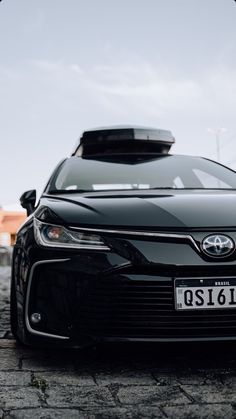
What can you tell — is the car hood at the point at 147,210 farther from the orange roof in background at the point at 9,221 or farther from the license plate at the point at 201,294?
the orange roof in background at the point at 9,221

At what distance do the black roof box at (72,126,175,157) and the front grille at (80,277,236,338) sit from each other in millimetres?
3138

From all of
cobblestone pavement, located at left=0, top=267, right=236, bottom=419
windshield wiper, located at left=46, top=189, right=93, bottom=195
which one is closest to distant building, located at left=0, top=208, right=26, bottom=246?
windshield wiper, located at left=46, top=189, right=93, bottom=195

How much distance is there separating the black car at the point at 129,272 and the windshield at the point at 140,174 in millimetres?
724

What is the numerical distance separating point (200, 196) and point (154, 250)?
627 mm

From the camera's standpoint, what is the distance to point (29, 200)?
3617 mm

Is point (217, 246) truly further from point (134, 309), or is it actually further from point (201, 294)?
point (134, 309)

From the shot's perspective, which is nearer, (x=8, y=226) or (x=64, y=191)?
(x=64, y=191)

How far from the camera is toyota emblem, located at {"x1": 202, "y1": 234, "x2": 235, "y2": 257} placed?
245 cm

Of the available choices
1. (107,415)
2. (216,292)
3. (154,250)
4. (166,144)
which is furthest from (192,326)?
(166,144)

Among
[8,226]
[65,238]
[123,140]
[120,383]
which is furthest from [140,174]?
[8,226]

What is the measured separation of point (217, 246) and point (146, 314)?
0.43 metres

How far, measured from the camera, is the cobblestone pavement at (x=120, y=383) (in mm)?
2107

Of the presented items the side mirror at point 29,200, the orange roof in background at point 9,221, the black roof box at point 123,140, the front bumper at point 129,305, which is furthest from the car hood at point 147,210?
the orange roof in background at point 9,221

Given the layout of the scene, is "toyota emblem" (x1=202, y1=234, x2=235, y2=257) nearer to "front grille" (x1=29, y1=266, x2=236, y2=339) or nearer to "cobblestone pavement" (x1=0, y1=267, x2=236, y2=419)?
"front grille" (x1=29, y1=266, x2=236, y2=339)
